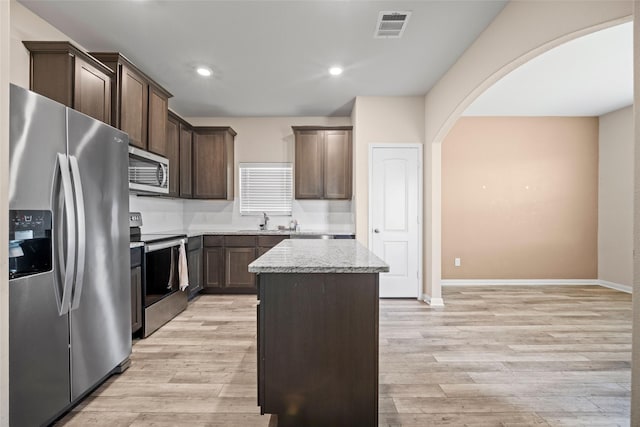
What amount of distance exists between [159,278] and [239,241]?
1420mm

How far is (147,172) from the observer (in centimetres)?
323

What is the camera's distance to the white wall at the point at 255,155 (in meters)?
5.23

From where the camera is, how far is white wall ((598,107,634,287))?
4734 millimetres

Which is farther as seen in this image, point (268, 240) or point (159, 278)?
point (268, 240)

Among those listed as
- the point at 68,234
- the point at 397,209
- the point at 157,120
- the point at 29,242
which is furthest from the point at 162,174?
the point at 397,209

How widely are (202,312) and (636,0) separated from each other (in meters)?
4.29

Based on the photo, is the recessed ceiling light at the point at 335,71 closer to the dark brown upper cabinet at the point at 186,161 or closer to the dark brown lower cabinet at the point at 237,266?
the dark brown upper cabinet at the point at 186,161

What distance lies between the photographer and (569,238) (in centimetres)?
519

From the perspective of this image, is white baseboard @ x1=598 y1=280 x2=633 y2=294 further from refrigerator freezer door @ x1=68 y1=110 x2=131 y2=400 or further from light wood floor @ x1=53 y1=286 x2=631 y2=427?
refrigerator freezer door @ x1=68 y1=110 x2=131 y2=400

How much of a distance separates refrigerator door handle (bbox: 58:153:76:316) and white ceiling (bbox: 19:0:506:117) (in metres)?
1.48

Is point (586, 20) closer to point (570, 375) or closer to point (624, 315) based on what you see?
point (570, 375)

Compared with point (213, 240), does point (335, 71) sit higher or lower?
higher

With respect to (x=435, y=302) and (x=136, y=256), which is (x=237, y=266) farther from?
(x=435, y=302)

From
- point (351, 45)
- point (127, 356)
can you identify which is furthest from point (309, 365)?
point (351, 45)
